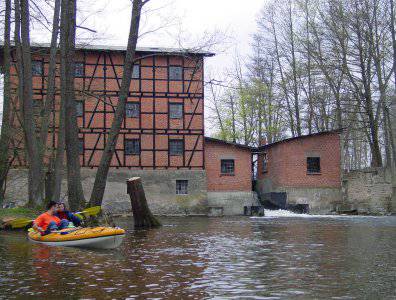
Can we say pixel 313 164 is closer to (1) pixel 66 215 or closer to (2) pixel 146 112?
(2) pixel 146 112

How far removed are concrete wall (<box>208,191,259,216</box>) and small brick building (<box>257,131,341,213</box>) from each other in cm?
211

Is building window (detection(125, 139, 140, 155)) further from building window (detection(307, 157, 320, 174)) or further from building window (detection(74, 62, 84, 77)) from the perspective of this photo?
building window (detection(307, 157, 320, 174))

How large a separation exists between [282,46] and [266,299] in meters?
32.6

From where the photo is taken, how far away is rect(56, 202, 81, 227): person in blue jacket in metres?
14.0

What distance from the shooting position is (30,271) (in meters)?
8.97

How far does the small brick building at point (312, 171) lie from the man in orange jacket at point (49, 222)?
21.1 meters

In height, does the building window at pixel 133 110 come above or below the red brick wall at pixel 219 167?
above

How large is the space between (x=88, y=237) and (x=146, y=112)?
69.4 feet

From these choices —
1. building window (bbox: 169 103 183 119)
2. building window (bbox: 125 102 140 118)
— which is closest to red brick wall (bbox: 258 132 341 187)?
building window (bbox: 169 103 183 119)

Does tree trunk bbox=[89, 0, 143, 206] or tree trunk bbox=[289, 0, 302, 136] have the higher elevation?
tree trunk bbox=[289, 0, 302, 136]

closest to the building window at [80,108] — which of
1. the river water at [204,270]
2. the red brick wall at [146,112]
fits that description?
the red brick wall at [146,112]

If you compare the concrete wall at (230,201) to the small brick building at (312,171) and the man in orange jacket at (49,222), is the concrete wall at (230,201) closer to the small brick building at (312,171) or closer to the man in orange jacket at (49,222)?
the small brick building at (312,171)

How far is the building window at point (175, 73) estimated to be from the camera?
1325 inches

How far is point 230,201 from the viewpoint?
3366 centimetres
